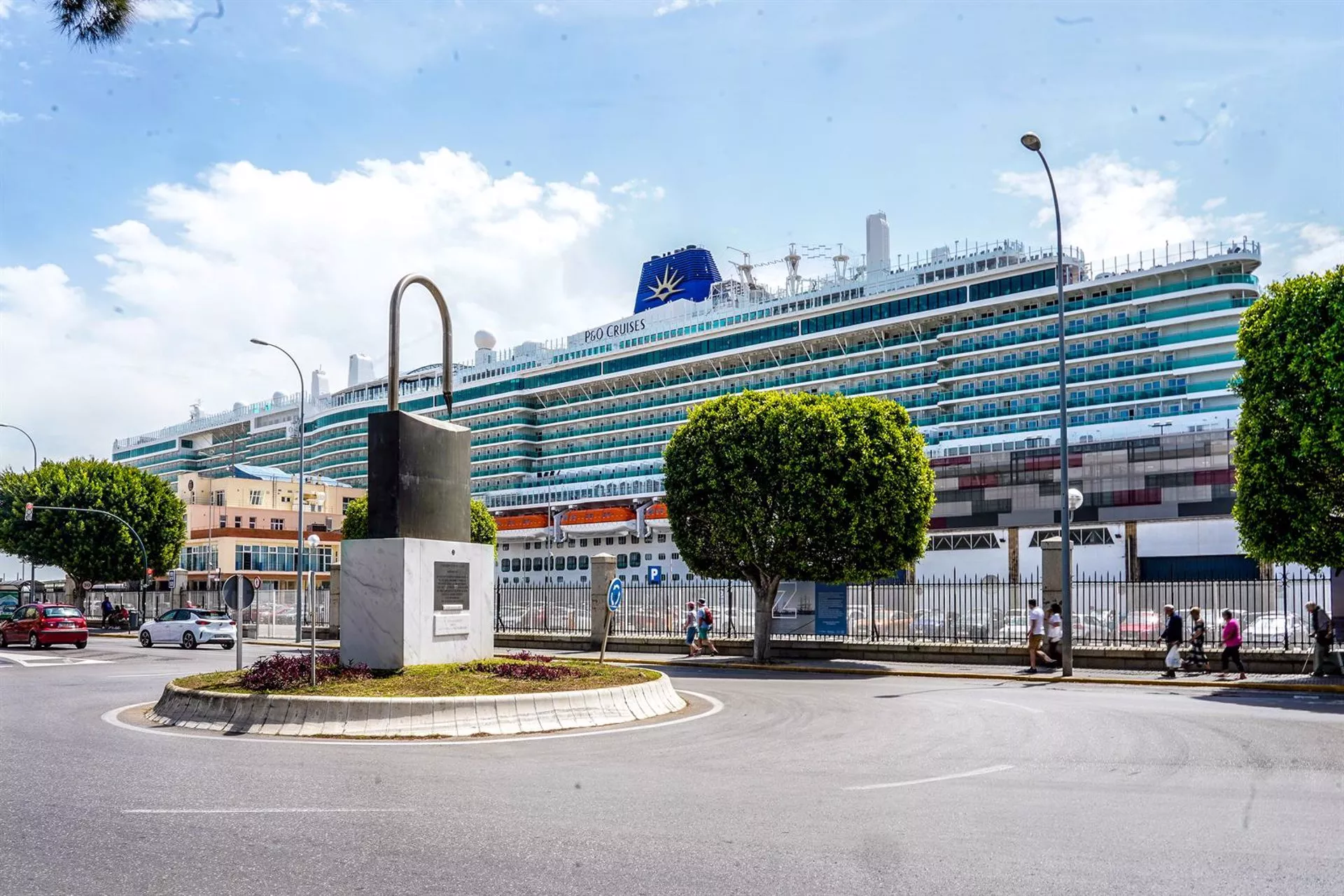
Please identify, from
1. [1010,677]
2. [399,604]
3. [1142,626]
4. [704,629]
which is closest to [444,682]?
[399,604]

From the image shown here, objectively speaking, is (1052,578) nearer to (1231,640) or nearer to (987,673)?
(987,673)

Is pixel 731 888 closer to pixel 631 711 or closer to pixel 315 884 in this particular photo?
pixel 315 884

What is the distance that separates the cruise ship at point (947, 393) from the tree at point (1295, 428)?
111 feet

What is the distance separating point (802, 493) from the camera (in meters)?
27.6

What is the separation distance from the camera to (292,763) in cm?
1059

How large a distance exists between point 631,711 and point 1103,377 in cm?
6026

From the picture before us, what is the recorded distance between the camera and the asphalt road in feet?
20.2

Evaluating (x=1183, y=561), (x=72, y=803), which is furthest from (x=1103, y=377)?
(x=72, y=803)

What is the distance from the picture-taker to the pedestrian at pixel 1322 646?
21.5m

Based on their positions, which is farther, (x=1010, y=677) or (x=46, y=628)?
(x=46, y=628)

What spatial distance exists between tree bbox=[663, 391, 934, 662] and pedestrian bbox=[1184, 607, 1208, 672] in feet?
23.7

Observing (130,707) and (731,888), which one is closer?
(731,888)

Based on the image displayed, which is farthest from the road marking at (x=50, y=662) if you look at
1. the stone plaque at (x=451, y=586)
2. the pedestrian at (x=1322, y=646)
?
the pedestrian at (x=1322, y=646)

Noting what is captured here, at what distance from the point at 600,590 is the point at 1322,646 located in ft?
59.4
